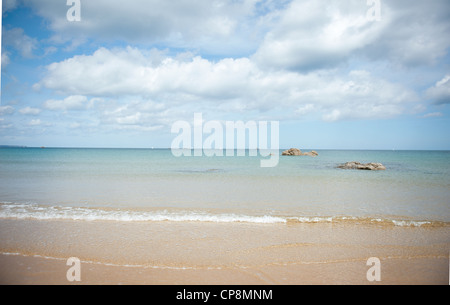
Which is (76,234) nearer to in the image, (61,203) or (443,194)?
(61,203)

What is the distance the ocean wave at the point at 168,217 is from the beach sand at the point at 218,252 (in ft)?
1.63

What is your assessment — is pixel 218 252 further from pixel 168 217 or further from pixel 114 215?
pixel 114 215

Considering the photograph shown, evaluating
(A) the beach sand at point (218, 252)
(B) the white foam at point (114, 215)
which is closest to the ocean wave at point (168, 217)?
(B) the white foam at point (114, 215)

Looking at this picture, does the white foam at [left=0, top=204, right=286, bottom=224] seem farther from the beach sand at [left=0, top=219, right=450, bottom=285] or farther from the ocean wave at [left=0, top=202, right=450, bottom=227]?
the beach sand at [left=0, top=219, right=450, bottom=285]

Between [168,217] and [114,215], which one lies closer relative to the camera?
[168,217]

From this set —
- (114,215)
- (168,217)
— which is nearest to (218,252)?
(168,217)

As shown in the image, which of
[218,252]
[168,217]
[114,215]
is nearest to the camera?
[218,252]

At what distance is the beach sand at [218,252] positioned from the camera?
484cm

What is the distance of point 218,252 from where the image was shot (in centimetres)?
607

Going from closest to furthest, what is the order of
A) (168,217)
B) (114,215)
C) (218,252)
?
(218,252) → (168,217) → (114,215)

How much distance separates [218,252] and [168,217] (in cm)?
407

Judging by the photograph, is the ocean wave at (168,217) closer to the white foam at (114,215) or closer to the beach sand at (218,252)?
the white foam at (114,215)

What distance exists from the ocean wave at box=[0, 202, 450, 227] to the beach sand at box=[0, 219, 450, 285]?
19.6 inches

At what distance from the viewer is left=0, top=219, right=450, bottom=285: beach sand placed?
4.84m
